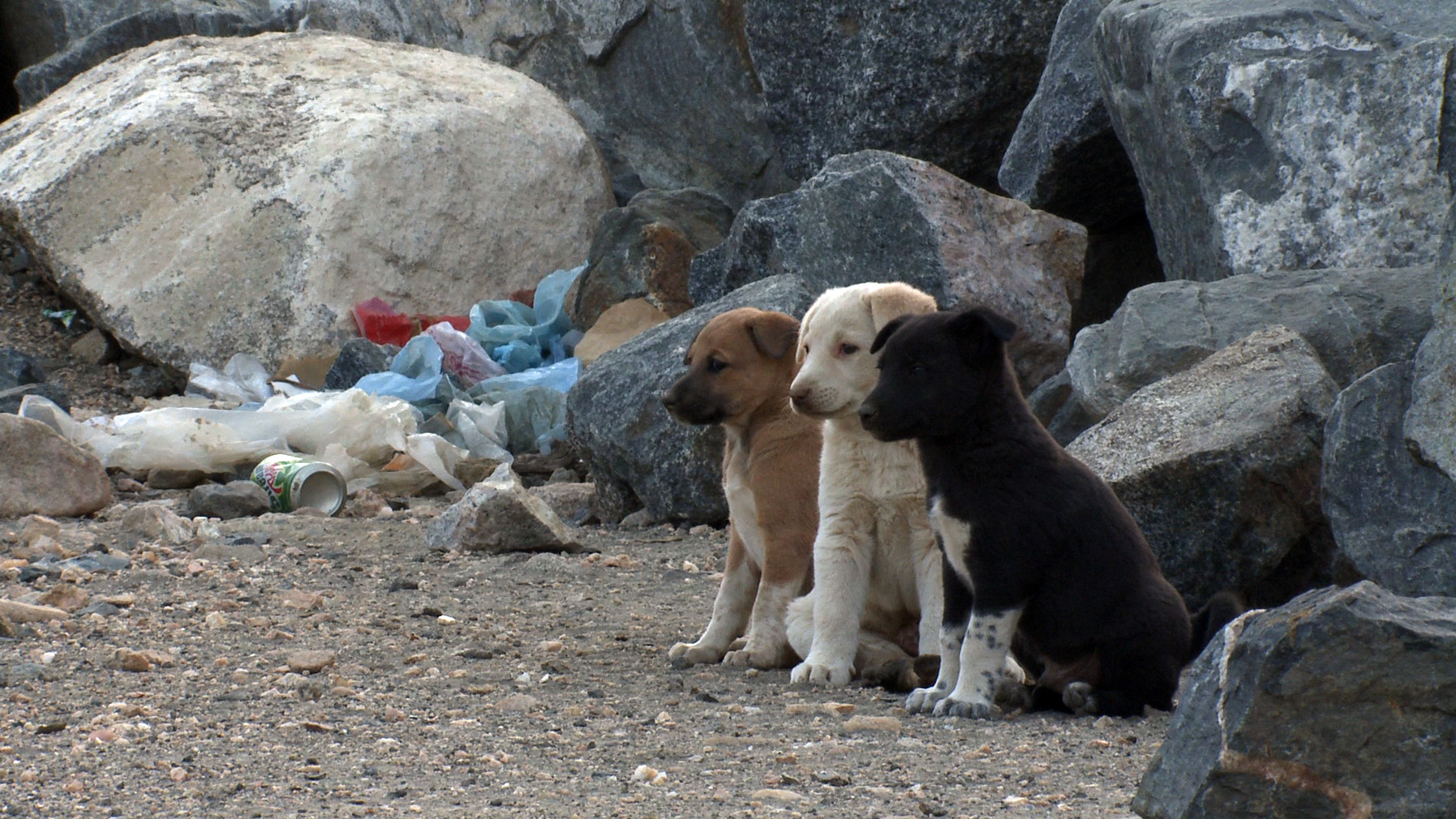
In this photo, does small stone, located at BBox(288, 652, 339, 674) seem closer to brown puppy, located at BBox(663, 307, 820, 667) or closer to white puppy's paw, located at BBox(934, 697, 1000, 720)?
brown puppy, located at BBox(663, 307, 820, 667)

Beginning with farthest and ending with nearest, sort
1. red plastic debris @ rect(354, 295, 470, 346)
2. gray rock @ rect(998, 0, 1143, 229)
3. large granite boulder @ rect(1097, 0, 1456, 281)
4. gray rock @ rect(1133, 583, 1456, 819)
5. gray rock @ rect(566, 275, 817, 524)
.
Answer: red plastic debris @ rect(354, 295, 470, 346)
gray rock @ rect(998, 0, 1143, 229)
gray rock @ rect(566, 275, 817, 524)
large granite boulder @ rect(1097, 0, 1456, 281)
gray rock @ rect(1133, 583, 1456, 819)

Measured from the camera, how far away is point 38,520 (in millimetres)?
6512

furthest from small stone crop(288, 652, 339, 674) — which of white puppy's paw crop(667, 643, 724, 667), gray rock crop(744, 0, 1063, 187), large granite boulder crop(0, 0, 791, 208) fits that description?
large granite boulder crop(0, 0, 791, 208)

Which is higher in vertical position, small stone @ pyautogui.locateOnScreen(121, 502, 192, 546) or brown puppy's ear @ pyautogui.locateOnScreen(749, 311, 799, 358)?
brown puppy's ear @ pyautogui.locateOnScreen(749, 311, 799, 358)

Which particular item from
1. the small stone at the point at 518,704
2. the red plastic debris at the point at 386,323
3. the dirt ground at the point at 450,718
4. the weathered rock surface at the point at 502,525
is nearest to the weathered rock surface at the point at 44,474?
the dirt ground at the point at 450,718

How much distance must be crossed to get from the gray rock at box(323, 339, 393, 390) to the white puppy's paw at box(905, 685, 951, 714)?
6108 mm

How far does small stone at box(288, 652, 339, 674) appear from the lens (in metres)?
4.16

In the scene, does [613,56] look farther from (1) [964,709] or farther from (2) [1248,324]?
(1) [964,709]

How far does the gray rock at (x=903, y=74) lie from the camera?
863 centimetres

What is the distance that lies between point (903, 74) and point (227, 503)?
182 inches

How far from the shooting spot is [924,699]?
3795 millimetres

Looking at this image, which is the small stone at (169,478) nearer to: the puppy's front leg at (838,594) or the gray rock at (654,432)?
the gray rock at (654,432)

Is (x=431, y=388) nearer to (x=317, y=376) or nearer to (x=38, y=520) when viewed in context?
(x=317, y=376)

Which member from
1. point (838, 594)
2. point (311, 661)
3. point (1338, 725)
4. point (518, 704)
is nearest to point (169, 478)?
point (311, 661)
